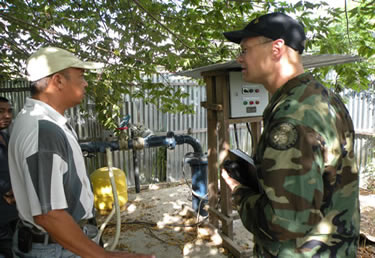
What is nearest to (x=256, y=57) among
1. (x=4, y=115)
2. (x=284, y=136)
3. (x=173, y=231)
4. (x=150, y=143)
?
(x=284, y=136)

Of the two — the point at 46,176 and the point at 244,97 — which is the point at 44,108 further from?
the point at 244,97

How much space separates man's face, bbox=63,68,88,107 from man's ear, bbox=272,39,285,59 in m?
1.14

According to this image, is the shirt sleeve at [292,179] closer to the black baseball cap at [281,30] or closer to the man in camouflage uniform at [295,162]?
the man in camouflage uniform at [295,162]

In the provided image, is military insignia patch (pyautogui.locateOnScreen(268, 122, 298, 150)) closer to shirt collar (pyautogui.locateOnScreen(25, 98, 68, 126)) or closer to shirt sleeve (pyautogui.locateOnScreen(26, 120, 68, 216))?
shirt sleeve (pyautogui.locateOnScreen(26, 120, 68, 216))

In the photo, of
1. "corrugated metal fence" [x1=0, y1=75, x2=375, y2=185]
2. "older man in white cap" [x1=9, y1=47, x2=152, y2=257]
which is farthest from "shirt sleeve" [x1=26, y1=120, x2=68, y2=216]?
"corrugated metal fence" [x1=0, y1=75, x2=375, y2=185]

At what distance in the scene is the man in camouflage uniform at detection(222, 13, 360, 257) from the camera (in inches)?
46.2

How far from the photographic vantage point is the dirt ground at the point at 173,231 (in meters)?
3.65

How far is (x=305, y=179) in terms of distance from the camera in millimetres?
1154

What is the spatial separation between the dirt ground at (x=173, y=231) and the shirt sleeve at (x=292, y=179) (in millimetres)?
2534

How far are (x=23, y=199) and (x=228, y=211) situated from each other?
2.57 metres

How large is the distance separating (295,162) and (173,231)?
11.0 feet

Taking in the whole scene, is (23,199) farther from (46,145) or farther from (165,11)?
(165,11)

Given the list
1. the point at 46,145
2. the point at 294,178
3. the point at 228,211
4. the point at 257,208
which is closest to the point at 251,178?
the point at 257,208

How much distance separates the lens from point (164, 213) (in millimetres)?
4797
